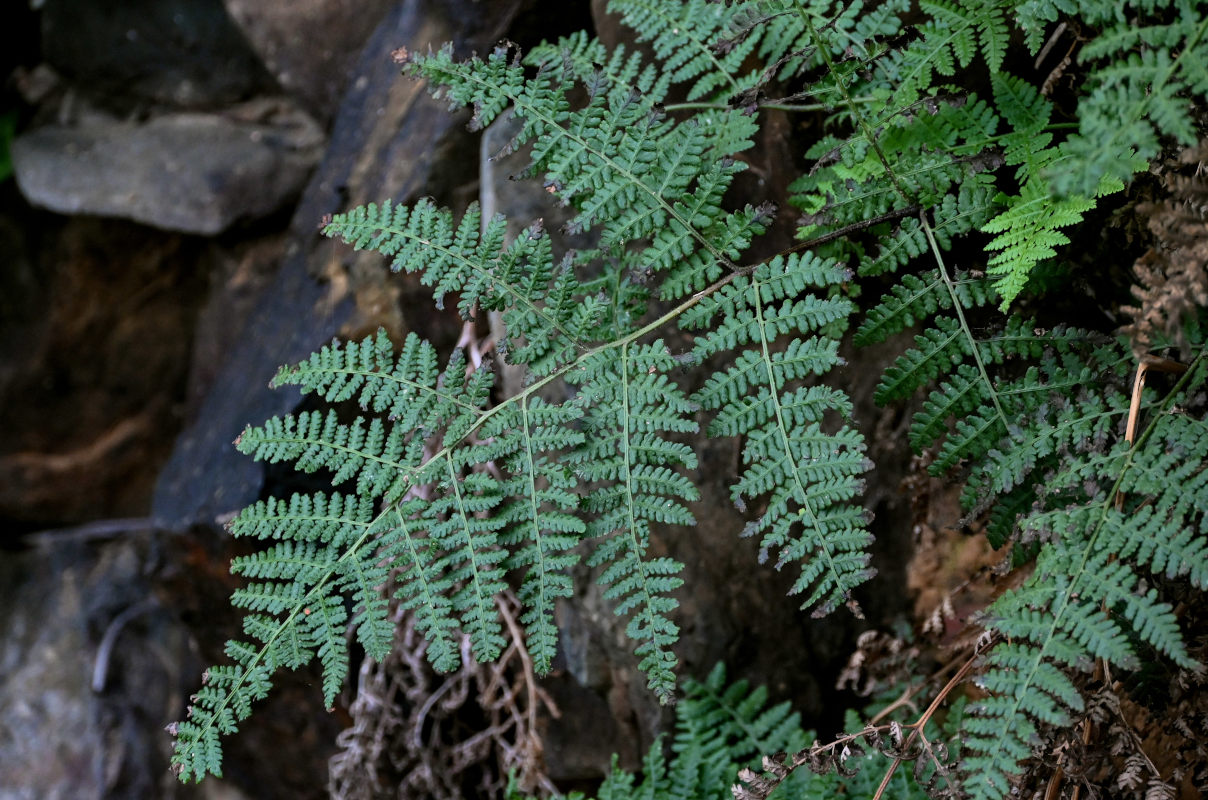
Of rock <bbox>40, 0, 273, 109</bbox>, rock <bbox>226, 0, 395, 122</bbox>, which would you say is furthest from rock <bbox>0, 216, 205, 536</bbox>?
rock <bbox>226, 0, 395, 122</bbox>

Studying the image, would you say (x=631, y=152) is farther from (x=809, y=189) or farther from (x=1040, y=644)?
(x=1040, y=644)

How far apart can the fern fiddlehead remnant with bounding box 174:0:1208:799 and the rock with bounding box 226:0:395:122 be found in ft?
6.37

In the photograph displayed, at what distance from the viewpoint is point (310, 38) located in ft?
11.8

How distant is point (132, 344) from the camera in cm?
436

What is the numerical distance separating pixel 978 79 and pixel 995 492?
996mm

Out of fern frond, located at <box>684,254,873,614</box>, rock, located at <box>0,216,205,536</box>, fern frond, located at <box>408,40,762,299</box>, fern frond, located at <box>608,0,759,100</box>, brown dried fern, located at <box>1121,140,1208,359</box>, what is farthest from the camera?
rock, located at <box>0,216,205,536</box>

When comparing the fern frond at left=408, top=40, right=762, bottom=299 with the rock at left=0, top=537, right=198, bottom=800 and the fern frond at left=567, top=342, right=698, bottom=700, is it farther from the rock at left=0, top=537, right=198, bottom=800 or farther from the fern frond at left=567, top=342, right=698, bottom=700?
the rock at left=0, top=537, right=198, bottom=800

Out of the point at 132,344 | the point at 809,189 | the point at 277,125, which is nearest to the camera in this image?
the point at 809,189

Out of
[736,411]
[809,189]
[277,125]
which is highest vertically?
[809,189]

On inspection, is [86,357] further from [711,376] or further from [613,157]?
[711,376]

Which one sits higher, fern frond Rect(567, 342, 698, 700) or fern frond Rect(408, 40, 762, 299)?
fern frond Rect(408, 40, 762, 299)

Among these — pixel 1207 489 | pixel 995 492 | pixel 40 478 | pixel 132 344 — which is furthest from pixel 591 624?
pixel 40 478

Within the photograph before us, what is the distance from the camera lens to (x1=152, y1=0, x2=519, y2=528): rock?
2.84 meters

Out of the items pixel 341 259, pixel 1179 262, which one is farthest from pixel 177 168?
pixel 1179 262
